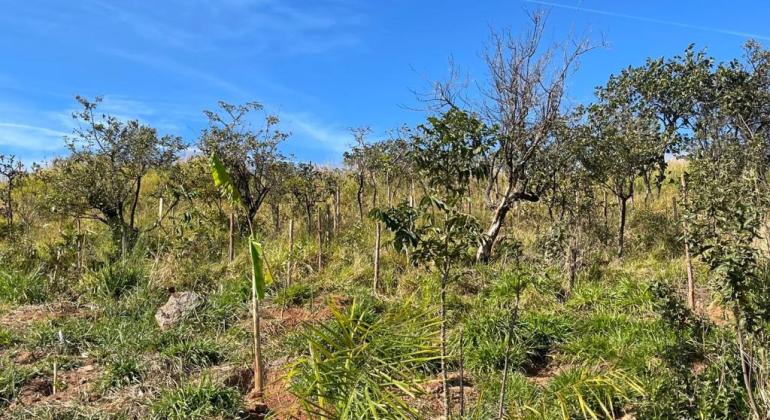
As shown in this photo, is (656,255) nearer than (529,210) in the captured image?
Yes

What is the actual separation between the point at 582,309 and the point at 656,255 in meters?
3.60

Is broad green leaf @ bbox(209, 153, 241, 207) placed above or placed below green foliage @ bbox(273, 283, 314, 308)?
above

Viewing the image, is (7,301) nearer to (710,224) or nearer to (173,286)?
(173,286)

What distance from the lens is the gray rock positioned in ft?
22.3

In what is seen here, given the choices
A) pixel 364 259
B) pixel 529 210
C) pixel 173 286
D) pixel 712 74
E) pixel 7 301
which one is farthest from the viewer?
pixel 712 74

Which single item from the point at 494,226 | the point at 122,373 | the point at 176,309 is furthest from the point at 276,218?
the point at 122,373

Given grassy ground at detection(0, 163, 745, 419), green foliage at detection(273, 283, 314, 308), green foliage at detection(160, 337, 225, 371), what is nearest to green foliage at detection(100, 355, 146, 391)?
grassy ground at detection(0, 163, 745, 419)

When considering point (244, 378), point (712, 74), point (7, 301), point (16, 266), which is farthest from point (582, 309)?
point (712, 74)

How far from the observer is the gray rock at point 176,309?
6785mm

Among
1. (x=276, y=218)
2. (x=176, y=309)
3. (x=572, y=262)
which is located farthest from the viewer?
(x=276, y=218)

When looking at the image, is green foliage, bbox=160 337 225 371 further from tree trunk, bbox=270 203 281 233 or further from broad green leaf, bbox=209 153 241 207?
tree trunk, bbox=270 203 281 233

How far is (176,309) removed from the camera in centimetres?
695

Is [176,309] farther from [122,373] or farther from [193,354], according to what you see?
[122,373]

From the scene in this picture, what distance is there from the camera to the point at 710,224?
380 centimetres
